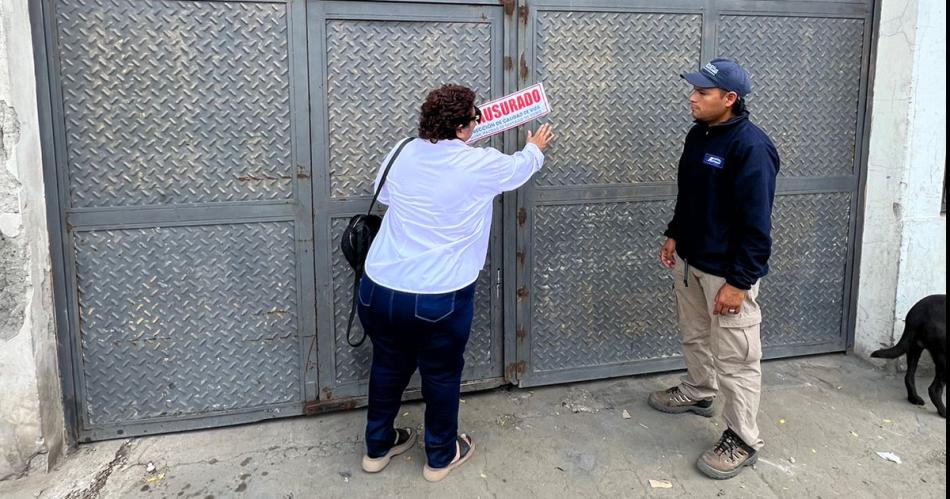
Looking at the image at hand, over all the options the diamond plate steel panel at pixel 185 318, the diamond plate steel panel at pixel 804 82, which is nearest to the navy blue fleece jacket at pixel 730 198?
the diamond plate steel panel at pixel 804 82

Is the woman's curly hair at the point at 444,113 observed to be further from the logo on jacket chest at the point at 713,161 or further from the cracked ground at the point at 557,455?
the cracked ground at the point at 557,455

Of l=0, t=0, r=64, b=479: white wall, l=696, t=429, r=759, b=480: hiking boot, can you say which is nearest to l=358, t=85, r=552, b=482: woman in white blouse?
l=696, t=429, r=759, b=480: hiking boot

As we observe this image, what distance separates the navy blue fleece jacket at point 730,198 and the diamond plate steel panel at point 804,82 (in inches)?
45.8

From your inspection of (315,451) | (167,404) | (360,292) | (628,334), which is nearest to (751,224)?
(628,334)

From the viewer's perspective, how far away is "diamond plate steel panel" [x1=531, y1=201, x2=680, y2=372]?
3.95 m

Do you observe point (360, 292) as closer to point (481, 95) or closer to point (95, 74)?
point (481, 95)

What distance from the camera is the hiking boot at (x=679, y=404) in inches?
147

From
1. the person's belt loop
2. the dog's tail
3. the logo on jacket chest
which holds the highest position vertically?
the logo on jacket chest

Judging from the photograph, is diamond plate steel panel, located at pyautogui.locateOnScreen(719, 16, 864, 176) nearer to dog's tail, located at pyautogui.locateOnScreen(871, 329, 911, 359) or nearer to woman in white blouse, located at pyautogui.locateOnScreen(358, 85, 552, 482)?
dog's tail, located at pyautogui.locateOnScreen(871, 329, 911, 359)

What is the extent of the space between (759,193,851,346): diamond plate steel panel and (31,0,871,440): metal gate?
1.0 inches

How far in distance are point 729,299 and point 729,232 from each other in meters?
0.32

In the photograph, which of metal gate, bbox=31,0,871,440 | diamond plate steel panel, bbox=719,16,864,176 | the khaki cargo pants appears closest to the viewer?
the khaki cargo pants

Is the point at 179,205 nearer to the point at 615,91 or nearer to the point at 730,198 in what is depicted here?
the point at 615,91

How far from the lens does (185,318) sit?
346cm
